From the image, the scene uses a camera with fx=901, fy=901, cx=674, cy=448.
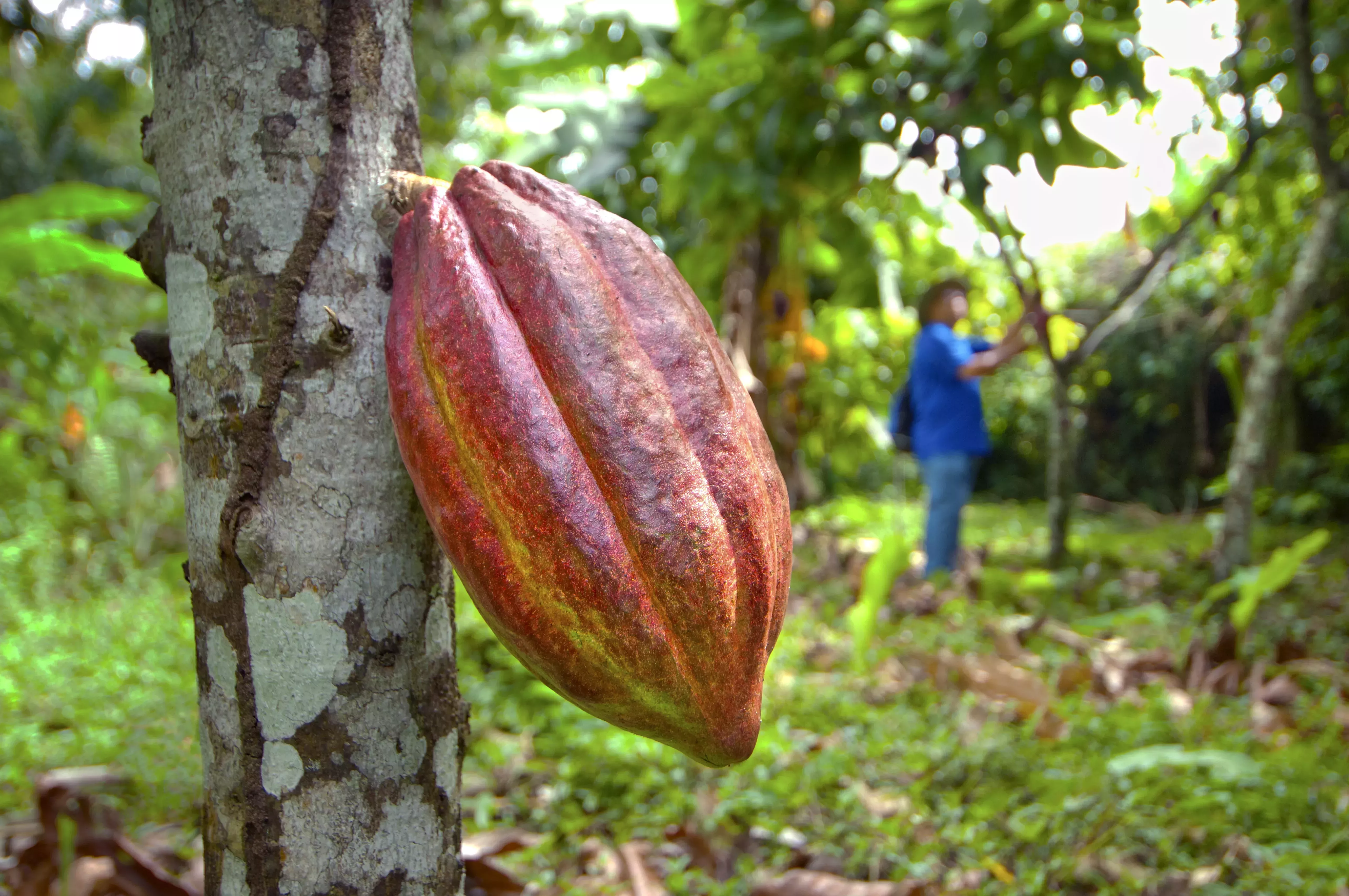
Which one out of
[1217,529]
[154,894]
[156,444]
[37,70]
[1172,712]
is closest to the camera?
[154,894]

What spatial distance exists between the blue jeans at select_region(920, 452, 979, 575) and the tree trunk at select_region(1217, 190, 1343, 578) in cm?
88

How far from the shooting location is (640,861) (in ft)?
4.11

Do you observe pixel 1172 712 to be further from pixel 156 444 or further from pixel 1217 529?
pixel 156 444

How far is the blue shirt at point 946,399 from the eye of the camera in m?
3.32

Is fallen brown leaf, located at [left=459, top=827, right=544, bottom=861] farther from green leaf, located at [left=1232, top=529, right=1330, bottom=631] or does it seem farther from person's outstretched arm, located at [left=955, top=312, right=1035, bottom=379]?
person's outstretched arm, located at [left=955, top=312, right=1035, bottom=379]

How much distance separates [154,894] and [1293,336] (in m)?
3.42

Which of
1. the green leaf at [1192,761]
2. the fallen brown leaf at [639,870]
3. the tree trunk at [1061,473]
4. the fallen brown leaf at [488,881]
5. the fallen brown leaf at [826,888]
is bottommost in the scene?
the fallen brown leaf at [639,870]

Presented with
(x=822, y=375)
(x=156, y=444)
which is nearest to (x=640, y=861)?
(x=822, y=375)

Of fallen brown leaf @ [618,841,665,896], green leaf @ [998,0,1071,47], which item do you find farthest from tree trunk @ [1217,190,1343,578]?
fallen brown leaf @ [618,841,665,896]

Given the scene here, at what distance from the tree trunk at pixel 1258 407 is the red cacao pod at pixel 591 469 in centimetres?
255

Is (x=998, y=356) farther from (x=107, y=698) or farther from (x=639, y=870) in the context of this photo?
(x=107, y=698)

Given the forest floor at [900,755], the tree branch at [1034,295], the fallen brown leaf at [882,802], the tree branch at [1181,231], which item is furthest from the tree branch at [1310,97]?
the fallen brown leaf at [882,802]

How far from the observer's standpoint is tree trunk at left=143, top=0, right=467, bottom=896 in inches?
Result: 21.3

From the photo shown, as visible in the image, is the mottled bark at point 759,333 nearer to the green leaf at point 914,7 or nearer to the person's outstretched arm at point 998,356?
the person's outstretched arm at point 998,356
